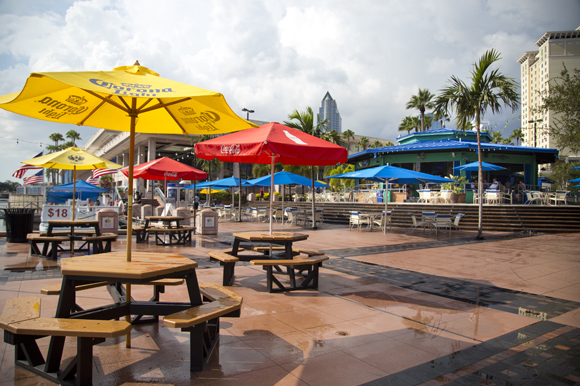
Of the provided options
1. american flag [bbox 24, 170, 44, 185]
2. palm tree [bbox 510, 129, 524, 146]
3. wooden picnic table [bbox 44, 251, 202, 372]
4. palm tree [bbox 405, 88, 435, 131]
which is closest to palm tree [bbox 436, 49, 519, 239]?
wooden picnic table [bbox 44, 251, 202, 372]

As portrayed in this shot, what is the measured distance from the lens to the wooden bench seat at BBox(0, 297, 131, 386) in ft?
7.64

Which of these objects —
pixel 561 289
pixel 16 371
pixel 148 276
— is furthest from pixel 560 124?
pixel 16 371

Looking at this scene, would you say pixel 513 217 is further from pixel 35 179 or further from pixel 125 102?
pixel 35 179

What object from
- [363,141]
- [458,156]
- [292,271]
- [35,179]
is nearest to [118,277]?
[292,271]

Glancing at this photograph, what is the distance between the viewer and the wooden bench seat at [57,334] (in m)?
2.33

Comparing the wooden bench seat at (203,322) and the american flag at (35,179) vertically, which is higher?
the american flag at (35,179)

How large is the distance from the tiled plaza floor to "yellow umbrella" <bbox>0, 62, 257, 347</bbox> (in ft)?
2.89

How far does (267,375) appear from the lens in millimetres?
2852

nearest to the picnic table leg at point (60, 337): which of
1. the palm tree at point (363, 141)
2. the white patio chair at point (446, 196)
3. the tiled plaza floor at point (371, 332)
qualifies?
the tiled plaza floor at point (371, 332)

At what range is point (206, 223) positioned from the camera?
43.9 ft

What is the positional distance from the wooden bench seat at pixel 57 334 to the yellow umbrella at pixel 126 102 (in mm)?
722

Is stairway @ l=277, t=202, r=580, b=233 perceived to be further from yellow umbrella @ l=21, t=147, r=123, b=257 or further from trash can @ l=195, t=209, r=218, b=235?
yellow umbrella @ l=21, t=147, r=123, b=257

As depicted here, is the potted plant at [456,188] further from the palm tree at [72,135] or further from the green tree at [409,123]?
the palm tree at [72,135]

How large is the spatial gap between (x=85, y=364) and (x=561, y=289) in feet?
22.6
